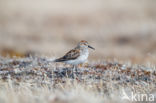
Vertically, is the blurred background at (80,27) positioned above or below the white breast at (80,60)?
above

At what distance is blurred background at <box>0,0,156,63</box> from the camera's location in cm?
2714

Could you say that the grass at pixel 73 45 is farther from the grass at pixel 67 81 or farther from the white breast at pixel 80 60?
the white breast at pixel 80 60

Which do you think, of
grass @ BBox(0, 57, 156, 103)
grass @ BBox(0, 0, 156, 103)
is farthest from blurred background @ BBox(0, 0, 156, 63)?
grass @ BBox(0, 57, 156, 103)

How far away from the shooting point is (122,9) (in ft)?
129

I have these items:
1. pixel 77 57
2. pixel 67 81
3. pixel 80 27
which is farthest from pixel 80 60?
pixel 80 27

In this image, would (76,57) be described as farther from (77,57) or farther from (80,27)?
(80,27)

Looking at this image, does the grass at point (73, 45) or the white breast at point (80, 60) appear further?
the white breast at point (80, 60)

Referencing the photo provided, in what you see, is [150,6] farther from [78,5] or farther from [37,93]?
[37,93]

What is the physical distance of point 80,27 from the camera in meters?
33.6

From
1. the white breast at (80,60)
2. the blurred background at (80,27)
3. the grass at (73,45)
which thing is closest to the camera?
the grass at (73,45)

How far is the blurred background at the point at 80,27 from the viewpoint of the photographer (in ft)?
89.0

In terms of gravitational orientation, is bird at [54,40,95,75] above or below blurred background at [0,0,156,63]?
below

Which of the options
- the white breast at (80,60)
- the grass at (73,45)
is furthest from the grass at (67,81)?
the white breast at (80,60)

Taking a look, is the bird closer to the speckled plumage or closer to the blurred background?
the speckled plumage
